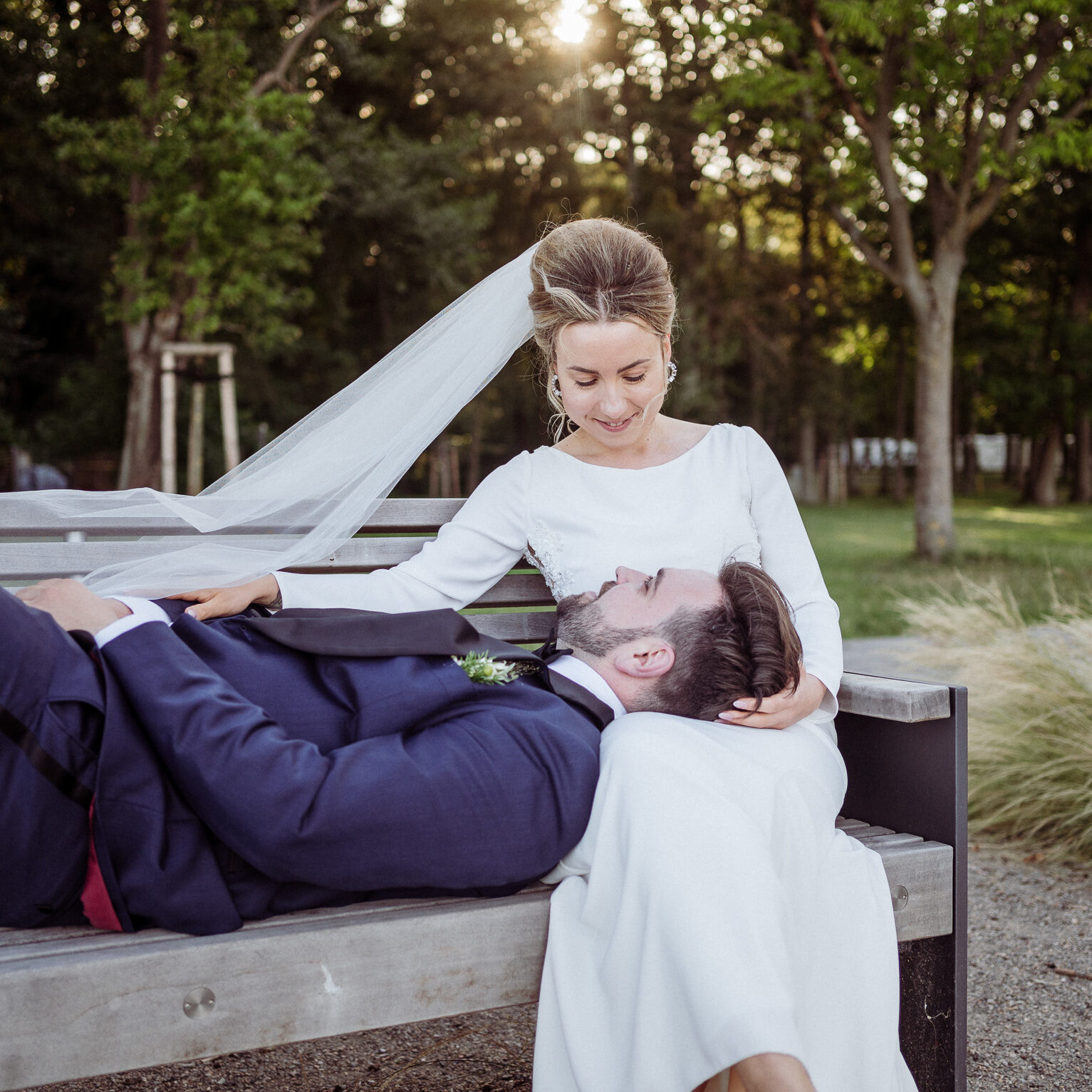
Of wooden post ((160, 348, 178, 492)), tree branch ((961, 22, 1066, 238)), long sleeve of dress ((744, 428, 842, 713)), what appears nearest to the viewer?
long sleeve of dress ((744, 428, 842, 713))

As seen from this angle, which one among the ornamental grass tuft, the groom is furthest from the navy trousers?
the ornamental grass tuft

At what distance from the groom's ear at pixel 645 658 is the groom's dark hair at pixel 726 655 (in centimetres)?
1

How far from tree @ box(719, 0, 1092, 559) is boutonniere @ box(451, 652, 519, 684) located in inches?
386

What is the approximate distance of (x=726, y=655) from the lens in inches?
91.4

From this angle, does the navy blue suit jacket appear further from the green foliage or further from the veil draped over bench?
the green foliage

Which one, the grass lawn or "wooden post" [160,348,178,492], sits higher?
"wooden post" [160,348,178,492]

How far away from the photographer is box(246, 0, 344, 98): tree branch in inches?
667

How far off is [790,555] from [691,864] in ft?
4.28

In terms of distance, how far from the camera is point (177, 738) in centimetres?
182

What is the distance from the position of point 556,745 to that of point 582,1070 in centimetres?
56

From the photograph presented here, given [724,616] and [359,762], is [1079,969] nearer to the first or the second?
[724,616]

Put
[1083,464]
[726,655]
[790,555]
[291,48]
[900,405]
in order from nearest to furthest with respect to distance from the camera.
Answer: [726,655] → [790,555] → [291,48] → [1083,464] → [900,405]

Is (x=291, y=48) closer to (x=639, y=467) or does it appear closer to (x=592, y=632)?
(x=639, y=467)

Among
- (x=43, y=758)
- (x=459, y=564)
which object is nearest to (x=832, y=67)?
(x=459, y=564)
